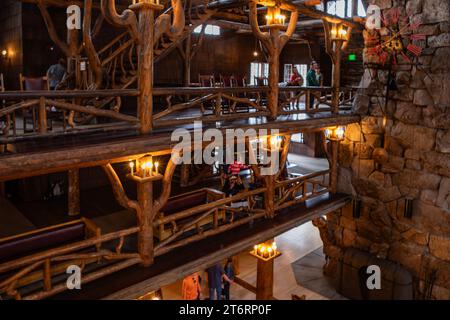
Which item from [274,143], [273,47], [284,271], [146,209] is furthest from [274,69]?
[284,271]

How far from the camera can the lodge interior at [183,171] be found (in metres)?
6.34

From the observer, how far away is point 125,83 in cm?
1100

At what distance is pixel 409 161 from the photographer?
34.1ft

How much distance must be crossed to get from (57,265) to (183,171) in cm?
717

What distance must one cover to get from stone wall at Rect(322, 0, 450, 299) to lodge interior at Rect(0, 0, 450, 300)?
0.05 metres

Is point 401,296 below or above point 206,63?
below

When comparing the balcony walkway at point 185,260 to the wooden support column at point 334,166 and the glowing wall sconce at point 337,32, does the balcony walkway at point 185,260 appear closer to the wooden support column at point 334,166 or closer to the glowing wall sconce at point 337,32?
the wooden support column at point 334,166

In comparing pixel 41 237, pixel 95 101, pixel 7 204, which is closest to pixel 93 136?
pixel 41 237

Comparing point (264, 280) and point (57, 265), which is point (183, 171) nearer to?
point (264, 280)

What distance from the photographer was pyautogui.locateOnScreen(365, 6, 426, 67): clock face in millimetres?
10031

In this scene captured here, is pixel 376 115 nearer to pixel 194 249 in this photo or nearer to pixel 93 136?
pixel 194 249

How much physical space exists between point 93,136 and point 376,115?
785cm

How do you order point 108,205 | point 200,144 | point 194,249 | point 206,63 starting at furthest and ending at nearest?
1. point 206,63
2. point 108,205
3. point 194,249
4. point 200,144

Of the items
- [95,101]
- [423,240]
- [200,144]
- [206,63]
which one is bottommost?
[423,240]
